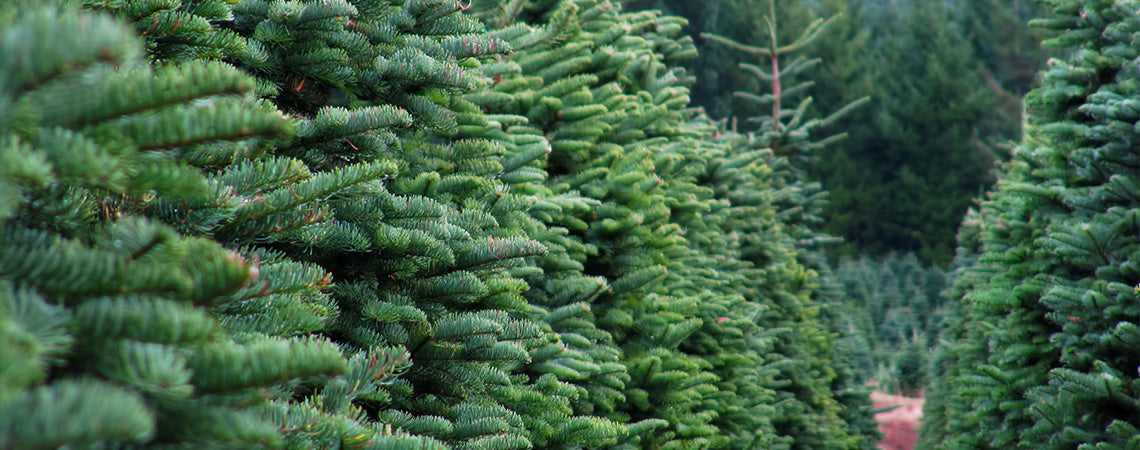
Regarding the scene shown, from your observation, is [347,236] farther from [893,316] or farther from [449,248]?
[893,316]

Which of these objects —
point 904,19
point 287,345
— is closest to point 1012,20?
point 904,19

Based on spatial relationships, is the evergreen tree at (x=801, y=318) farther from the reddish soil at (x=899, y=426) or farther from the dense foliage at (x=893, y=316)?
the reddish soil at (x=899, y=426)

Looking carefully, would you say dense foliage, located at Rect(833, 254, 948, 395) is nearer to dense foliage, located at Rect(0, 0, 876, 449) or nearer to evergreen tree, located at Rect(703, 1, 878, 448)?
evergreen tree, located at Rect(703, 1, 878, 448)

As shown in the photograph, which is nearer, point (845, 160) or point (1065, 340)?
point (1065, 340)

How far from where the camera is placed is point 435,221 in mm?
2439

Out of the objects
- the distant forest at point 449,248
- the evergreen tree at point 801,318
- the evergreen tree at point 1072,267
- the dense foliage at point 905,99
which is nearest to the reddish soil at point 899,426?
the evergreen tree at point 801,318

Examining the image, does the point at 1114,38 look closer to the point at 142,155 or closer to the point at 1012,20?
the point at 142,155

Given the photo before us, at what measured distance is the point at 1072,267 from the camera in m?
5.32

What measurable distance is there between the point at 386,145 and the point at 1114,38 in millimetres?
5056

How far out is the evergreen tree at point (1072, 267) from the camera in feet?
15.7

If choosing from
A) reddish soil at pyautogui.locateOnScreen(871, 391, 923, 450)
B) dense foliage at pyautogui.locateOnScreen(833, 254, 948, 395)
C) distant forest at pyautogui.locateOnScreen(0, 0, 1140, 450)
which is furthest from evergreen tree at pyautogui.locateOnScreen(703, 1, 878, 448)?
reddish soil at pyautogui.locateOnScreen(871, 391, 923, 450)

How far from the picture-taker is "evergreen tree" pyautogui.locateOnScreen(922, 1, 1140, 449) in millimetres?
4789

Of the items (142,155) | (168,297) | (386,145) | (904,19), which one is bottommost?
(904,19)

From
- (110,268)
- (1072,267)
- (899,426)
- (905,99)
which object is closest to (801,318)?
(1072,267)
